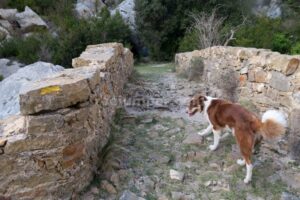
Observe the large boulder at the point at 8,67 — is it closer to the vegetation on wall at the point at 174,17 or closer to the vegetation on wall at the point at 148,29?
the vegetation on wall at the point at 148,29

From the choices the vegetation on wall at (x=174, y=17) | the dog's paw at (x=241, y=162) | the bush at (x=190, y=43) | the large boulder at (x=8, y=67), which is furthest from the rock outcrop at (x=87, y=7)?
the dog's paw at (x=241, y=162)

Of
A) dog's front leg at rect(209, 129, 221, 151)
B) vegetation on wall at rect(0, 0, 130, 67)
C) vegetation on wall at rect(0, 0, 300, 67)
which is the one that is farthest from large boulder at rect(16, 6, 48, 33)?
dog's front leg at rect(209, 129, 221, 151)

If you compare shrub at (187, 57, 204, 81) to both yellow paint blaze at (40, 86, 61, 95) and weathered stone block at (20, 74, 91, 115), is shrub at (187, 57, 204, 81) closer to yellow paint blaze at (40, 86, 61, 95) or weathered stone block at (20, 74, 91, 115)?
weathered stone block at (20, 74, 91, 115)

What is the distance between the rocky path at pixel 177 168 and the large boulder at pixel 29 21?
48.4ft

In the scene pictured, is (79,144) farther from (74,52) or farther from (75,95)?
(74,52)

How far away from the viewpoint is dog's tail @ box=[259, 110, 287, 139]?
3551 mm

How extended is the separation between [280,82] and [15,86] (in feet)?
17.6

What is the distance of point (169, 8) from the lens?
58.0 feet

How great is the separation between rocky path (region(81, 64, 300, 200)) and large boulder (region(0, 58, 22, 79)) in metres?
9.46

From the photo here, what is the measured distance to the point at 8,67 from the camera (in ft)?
46.5

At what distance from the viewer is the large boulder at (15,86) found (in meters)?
6.30

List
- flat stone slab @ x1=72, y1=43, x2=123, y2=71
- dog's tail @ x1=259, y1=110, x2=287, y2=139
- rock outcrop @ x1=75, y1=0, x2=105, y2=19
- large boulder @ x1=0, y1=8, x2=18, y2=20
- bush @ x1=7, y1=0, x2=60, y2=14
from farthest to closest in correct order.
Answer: bush @ x1=7, y1=0, x2=60, y2=14, rock outcrop @ x1=75, y1=0, x2=105, y2=19, large boulder @ x1=0, y1=8, x2=18, y2=20, flat stone slab @ x1=72, y1=43, x2=123, y2=71, dog's tail @ x1=259, y1=110, x2=287, y2=139

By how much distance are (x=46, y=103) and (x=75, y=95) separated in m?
0.30

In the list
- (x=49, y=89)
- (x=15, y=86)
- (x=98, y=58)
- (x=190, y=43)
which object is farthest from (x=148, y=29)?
(x=49, y=89)
